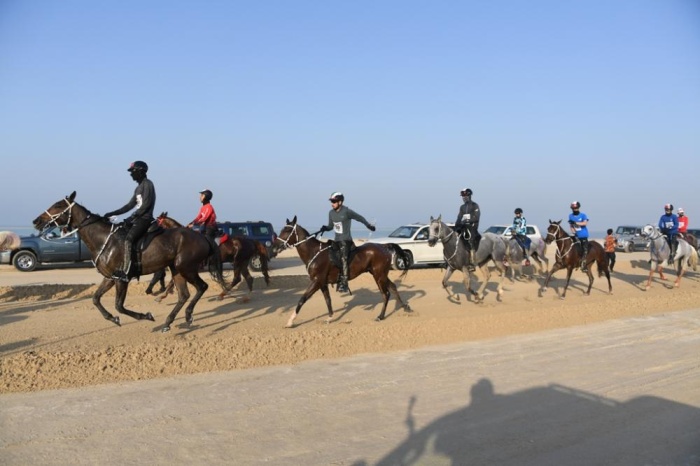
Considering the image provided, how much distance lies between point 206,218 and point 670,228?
50.6 ft

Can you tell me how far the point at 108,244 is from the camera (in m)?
9.54

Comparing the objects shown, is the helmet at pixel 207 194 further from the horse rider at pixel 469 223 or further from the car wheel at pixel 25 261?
the car wheel at pixel 25 261

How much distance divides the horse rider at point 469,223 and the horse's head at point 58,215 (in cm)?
917

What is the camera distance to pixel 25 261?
22500 millimetres

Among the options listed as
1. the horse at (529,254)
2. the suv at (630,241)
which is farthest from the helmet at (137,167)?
the suv at (630,241)

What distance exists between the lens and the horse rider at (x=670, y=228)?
18.6 m

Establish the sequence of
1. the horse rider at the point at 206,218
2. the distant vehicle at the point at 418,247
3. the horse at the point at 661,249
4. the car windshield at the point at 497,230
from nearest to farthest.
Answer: the horse rider at the point at 206,218, the horse at the point at 661,249, the distant vehicle at the point at 418,247, the car windshield at the point at 497,230

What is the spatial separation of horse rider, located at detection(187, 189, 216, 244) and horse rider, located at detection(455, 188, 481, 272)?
6285 millimetres

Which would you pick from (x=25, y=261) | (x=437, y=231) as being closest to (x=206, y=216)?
(x=437, y=231)

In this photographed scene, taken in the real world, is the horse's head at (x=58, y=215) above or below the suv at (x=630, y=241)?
above

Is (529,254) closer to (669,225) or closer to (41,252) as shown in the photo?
(669,225)

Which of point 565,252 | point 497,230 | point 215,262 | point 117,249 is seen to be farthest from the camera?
point 497,230

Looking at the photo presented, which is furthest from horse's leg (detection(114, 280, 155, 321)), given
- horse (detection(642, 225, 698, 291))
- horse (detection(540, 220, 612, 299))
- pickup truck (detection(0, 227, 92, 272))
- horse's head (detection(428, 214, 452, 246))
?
horse (detection(642, 225, 698, 291))

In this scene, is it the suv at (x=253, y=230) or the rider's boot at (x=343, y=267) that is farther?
the suv at (x=253, y=230)
